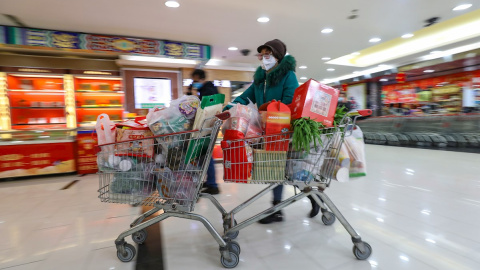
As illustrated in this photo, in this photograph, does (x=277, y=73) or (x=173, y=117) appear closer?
(x=173, y=117)

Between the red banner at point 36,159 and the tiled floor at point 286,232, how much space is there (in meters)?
1.02

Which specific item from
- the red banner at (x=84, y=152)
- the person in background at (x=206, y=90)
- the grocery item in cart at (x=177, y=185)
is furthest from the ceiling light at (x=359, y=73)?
the grocery item in cart at (x=177, y=185)

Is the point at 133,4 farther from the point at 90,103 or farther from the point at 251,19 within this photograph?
the point at 90,103

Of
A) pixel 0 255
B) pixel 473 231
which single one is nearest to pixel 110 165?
pixel 0 255

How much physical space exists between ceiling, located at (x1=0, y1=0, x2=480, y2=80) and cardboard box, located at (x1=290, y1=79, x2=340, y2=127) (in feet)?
11.3

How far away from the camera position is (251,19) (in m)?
5.02

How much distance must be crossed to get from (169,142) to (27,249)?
156 centimetres

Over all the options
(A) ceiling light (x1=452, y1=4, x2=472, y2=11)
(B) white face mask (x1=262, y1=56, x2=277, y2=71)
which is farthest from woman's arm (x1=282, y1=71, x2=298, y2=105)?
(A) ceiling light (x1=452, y1=4, x2=472, y2=11)

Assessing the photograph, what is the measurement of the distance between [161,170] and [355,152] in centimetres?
124

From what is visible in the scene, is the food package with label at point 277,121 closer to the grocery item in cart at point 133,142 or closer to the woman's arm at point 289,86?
the woman's arm at point 289,86

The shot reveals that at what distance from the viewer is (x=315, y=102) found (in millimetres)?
1480

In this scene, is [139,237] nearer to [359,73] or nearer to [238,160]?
[238,160]

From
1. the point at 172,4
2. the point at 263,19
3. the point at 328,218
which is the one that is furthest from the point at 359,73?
the point at 328,218

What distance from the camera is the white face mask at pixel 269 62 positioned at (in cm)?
207
